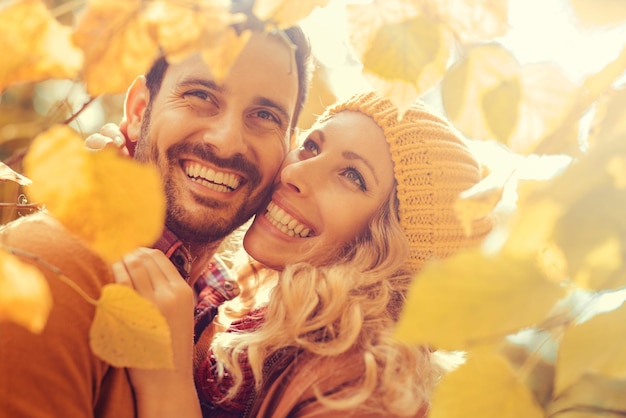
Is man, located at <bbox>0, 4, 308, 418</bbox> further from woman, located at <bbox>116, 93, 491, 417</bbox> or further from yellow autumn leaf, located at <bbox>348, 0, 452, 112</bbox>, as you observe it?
yellow autumn leaf, located at <bbox>348, 0, 452, 112</bbox>

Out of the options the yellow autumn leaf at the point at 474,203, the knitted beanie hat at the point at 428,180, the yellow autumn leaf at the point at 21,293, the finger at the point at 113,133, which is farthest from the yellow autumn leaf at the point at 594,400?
the finger at the point at 113,133

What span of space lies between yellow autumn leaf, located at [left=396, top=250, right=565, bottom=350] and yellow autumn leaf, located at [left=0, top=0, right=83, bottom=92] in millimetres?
278

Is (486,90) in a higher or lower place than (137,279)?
higher

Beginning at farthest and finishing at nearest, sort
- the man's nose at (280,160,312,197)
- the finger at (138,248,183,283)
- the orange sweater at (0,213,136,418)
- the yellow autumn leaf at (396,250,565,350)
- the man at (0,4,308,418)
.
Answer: the man's nose at (280,160,312,197) < the finger at (138,248,183,283) < the man at (0,4,308,418) < the orange sweater at (0,213,136,418) < the yellow autumn leaf at (396,250,565,350)

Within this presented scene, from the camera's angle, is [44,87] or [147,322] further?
[44,87]

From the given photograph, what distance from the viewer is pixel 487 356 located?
417mm

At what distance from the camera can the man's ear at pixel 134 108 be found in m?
1.22

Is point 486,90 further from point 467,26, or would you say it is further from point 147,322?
point 147,322

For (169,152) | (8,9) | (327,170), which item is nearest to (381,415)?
(327,170)

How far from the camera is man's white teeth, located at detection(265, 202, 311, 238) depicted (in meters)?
1.15

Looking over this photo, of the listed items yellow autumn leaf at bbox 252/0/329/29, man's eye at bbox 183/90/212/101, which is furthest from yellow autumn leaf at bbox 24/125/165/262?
man's eye at bbox 183/90/212/101

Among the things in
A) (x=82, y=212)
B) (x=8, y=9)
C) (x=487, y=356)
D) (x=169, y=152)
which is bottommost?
(x=169, y=152)

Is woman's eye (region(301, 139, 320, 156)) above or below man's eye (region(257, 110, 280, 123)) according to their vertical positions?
below

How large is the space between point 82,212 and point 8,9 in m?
0.15
